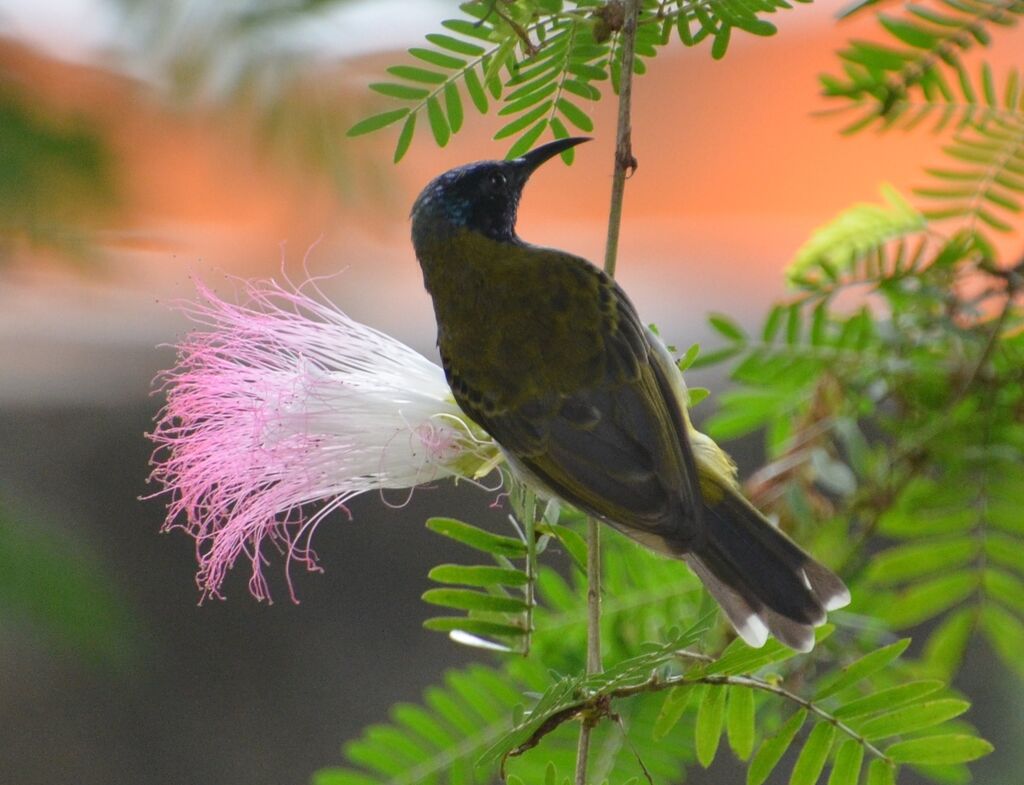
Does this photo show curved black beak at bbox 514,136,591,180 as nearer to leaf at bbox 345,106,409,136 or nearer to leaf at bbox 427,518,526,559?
leaf at bbox 345,106,409,136

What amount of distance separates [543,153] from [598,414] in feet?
0.57

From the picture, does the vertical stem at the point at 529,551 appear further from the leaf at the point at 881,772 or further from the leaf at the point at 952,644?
the leaf at the point at 952,644

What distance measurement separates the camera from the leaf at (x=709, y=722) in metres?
0.72

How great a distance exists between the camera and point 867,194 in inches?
128

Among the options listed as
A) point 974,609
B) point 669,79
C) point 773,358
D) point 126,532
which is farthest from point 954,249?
point 669,79

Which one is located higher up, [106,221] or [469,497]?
[106,221]

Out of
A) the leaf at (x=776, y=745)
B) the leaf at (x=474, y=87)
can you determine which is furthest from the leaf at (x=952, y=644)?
the leaf at (x=474, y=87)

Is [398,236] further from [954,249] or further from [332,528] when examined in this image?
[332,528]

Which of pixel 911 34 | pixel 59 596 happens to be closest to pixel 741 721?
pixel 59 596

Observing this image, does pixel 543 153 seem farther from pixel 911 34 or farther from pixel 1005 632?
pixel 1005 632

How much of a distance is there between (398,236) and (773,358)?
0.55 metres

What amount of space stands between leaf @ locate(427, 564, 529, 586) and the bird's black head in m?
0.28

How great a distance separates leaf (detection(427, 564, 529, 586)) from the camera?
756 mm

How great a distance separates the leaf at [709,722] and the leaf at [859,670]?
6 cm
